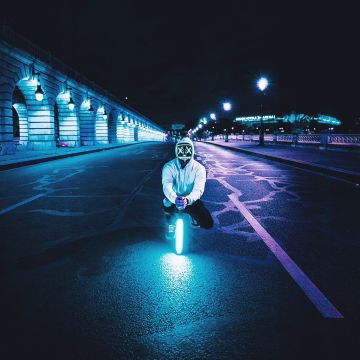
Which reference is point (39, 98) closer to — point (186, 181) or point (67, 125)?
point (67, 125)

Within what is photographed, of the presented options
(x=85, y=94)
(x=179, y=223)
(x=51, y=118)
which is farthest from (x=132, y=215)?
(x=85, y=94)

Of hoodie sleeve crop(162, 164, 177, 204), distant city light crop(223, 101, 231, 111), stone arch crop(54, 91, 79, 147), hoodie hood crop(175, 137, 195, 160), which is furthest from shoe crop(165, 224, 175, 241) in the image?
distant city light crop(223, 101, 231, 111)

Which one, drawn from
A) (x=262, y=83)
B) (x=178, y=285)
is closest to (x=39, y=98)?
(x=262, y=83)

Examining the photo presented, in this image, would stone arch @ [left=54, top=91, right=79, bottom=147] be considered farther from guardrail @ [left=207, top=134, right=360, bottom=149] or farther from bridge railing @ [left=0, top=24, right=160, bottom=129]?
guardrail @ [left=207, top=134, right=360, bottom=149]

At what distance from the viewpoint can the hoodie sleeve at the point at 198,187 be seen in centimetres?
488

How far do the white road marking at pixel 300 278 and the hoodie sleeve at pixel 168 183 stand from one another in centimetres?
159

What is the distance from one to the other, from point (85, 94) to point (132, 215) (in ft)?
130

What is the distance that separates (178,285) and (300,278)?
1.35 m

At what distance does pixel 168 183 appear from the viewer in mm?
5043

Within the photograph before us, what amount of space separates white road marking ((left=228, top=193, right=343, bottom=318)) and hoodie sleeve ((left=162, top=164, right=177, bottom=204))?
1588mm

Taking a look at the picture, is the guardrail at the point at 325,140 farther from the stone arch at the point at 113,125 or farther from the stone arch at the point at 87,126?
the stone arch at the point at 113,125

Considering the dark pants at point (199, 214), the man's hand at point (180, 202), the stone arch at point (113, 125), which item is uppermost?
the stone arch at point (113, 125)

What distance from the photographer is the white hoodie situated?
4979 mm

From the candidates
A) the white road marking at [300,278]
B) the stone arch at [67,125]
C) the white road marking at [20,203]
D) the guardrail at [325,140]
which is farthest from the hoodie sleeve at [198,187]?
the stone arch at [67,125]
